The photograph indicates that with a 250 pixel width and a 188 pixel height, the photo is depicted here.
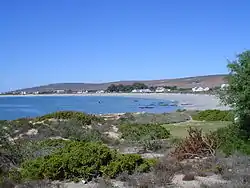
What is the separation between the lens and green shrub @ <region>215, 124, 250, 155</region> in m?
14.1

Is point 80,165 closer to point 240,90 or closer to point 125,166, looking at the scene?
point 125,166

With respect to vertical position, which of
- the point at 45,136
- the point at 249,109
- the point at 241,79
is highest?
the point at 241,79

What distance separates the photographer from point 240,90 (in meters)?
15.1

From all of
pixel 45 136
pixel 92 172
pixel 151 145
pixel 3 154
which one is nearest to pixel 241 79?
pixel 151 145

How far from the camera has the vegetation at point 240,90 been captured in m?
14.8

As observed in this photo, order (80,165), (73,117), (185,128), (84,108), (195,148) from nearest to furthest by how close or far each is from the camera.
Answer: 1. (80,165)
2. (195,148)
3. (185,128)
4. (73,117)
5. (84,108)

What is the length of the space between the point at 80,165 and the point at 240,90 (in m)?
6.65

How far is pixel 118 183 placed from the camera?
Result: 10797 mm

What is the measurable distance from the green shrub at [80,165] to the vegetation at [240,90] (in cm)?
458

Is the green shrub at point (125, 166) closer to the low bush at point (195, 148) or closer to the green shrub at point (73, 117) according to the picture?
the low bush at point (195, 148)

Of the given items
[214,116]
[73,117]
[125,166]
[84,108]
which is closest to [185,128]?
[73,117]

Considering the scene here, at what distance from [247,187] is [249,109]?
20.6 ft

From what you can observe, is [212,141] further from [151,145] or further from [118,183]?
[118,183]

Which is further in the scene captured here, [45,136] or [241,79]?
[45,136]
